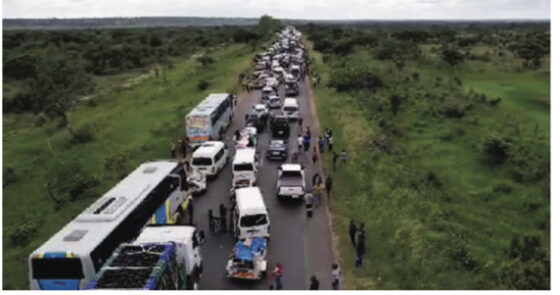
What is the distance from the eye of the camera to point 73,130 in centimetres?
4612

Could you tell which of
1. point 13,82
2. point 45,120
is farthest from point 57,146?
point 13,82

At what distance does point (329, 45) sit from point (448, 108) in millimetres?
61175

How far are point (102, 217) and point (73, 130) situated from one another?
2869 cm

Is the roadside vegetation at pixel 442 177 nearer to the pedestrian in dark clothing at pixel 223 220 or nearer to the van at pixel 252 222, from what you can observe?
the van at pixel 252 222

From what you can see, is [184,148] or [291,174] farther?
[184,148]

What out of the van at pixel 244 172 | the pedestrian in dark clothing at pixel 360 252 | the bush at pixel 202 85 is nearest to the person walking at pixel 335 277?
the pedestrian in dark clothing at pixel 360 252

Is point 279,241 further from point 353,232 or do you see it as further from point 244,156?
point 244,156

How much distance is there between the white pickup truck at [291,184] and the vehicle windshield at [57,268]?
11.2 meters

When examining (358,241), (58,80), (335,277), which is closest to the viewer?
(335,277)

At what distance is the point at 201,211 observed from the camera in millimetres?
26172

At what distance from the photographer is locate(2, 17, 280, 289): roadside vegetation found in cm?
2841

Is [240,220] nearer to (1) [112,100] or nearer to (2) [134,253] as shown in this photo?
(2) [134,253]

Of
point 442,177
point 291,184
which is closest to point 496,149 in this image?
point 442,177

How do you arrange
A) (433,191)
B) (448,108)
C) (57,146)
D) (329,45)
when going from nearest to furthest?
(433,191), (57,146), (448,108), (329,45)
